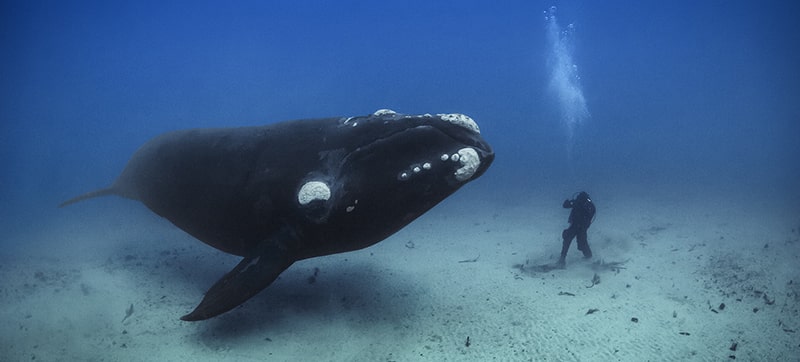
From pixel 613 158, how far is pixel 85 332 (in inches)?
2536

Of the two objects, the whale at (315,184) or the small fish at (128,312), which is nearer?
the whale at (315,184)

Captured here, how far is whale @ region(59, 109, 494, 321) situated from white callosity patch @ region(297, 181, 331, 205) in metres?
0.01

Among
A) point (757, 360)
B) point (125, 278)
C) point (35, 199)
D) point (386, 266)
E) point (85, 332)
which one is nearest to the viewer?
point (757, 360)

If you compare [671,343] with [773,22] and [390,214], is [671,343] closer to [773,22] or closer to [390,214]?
[390,214]

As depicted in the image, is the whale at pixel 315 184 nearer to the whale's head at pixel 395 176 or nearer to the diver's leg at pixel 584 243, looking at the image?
the whale's head at pixel 395 176

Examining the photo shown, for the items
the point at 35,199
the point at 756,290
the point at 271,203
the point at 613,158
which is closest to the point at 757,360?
the point at 756,290

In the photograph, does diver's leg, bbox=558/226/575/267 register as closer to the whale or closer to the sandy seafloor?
A: the sandy seafloor

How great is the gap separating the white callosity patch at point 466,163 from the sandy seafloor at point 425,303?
94.8 inches

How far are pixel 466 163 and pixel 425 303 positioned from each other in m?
3.12

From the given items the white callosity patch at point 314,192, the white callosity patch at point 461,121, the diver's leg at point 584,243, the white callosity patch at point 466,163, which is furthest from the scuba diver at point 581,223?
the white callosity patch at point 314,192

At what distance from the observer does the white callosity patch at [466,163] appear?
4562 millimetres

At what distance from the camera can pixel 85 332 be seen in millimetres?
5734

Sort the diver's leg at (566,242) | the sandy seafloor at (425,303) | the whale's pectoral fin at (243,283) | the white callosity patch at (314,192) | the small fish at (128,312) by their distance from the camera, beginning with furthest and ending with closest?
the diver's leg at (566,242), the small fish at (128,312), the sandy seafloor at (425,303), the white callosity patch at (314,192), the whale's pectoral fin at (243,283)

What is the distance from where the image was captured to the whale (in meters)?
4.68
